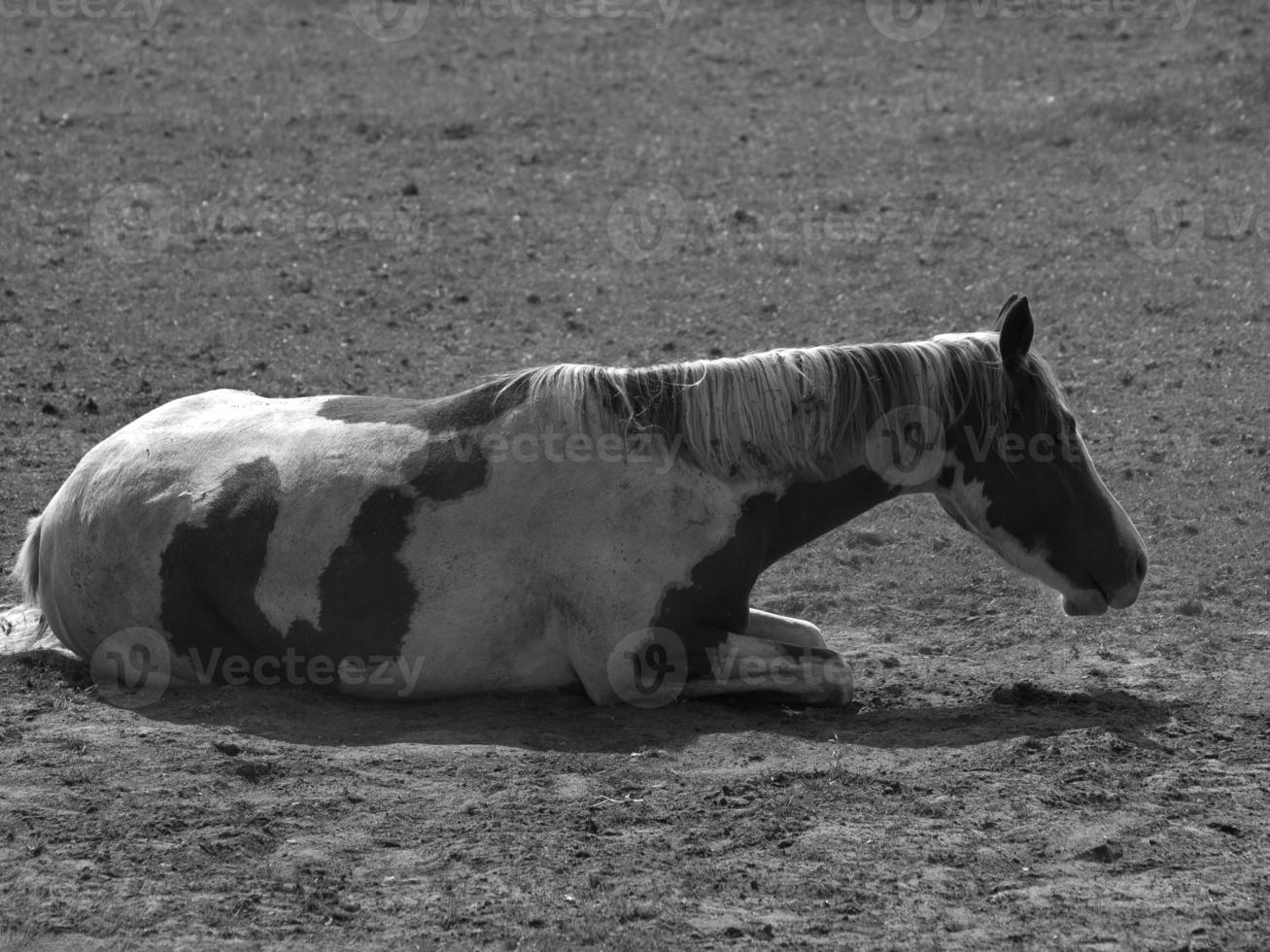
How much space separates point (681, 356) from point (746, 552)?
5.40m

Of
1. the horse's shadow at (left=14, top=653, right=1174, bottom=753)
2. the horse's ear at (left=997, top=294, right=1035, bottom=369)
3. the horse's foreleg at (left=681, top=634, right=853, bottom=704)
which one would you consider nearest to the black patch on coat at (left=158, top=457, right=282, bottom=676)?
the horse's shadow at (left=14, top=653, right=1174, bottom=753)

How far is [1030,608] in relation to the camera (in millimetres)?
8477

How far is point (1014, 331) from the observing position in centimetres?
709

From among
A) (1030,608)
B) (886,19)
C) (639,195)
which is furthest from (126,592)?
(886,19)

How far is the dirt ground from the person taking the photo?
17.6 feet

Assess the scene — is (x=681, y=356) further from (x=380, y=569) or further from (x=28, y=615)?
(x=28, y=615)

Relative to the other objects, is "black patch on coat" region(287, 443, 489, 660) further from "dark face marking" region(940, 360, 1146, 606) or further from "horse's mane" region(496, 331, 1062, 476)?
"dark face marking" region(940, 360, 1146, 606)

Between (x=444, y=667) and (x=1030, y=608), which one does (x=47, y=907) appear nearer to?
(x=444, y=667)

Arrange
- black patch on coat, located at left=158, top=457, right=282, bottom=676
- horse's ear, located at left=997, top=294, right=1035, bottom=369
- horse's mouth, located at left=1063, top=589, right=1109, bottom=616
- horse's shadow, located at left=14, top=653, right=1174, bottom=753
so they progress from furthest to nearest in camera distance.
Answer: horse's mouth, located at left=1063, top=589, right=1109, bottom=616 < black patch on coat, located at left=158, top=457, right=282, bottom=676 < horse's ear, located at left=997, top=294, right=1035, bottom=369 < horse's shadow, located at left=14, top=653, right=1174, bottom=753

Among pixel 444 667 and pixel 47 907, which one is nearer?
pixel 47 907

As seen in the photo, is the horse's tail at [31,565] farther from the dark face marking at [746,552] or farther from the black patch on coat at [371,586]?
the dark face marking at [746,552]

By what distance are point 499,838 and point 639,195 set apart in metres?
10.9

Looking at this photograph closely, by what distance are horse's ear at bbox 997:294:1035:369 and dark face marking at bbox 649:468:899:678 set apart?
787 mm

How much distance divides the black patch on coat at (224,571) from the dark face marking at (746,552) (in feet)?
5.84
